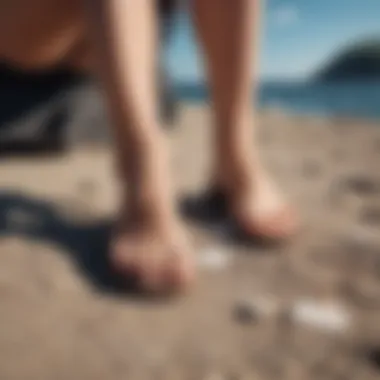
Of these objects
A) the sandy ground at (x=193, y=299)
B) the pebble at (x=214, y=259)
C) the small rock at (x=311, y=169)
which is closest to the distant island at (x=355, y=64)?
the small rock at (x=311, y=169)

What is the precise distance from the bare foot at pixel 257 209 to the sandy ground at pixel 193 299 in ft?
0.08

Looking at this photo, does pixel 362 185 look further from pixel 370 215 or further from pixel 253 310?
pixel 253 310

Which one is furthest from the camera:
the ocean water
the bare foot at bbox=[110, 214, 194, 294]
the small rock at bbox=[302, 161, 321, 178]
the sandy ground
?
the ocean water

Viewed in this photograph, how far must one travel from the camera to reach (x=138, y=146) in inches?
35.7

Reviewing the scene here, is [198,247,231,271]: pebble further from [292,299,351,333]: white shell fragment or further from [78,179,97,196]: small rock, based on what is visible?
[78,179,97,196]: small rock

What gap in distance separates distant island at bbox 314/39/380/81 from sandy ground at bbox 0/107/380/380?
1.10m

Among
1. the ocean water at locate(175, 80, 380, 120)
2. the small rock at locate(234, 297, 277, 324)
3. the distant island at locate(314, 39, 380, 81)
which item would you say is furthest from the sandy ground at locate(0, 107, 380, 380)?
the distant island at locate(314, 39, 380, 81)

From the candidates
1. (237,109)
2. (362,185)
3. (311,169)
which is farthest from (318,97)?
(237,109)

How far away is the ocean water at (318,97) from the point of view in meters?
2.20

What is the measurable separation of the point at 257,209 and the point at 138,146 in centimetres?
21

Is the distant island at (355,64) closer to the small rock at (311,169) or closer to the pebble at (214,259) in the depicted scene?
the small rock at (311,169)

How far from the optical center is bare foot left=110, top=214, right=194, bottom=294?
2.88 ft

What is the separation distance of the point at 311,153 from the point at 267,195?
0.54m

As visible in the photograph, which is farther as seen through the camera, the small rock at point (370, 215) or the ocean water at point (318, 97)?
the ocean water at point (318, 97)
